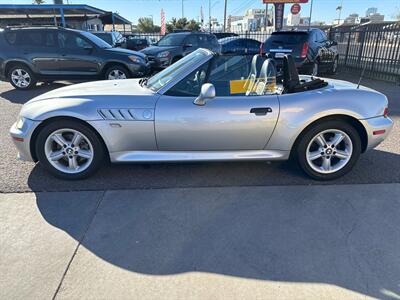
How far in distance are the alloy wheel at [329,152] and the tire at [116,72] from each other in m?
6.75

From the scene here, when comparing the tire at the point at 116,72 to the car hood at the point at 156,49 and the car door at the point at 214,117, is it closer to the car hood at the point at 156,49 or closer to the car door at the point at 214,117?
the car hood at the point at 156,49

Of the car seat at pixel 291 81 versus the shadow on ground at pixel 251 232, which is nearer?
the shadow on ground at pixel 251 232

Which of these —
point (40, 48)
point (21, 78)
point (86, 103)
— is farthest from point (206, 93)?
point (21, 78)

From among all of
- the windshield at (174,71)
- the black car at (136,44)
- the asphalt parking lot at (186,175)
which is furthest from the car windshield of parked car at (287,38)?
the black car at (136,44)

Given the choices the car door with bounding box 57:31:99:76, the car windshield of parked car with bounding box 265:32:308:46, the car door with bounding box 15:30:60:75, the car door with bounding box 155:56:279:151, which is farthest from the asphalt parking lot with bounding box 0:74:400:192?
the car windshield of parked car with bounding box 265:32:308:46

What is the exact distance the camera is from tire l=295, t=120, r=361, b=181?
11.6 ft

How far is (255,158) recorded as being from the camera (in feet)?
11.6

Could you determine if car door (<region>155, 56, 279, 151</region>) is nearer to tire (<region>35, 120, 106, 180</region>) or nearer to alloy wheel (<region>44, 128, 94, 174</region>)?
tire (<region>35, 120, 106, 180</region>)

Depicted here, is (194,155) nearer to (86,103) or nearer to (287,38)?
(86,103)

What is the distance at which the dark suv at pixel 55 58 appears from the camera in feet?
28.6

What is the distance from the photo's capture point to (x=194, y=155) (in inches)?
137

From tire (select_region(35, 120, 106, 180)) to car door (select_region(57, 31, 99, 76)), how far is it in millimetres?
6006

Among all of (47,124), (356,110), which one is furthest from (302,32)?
(47,124)

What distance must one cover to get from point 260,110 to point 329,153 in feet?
3.28
